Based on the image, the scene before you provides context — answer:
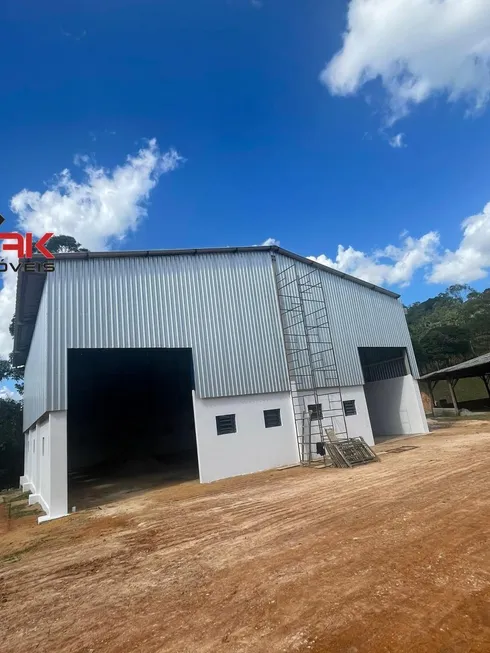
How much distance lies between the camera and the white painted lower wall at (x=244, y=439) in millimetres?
14523

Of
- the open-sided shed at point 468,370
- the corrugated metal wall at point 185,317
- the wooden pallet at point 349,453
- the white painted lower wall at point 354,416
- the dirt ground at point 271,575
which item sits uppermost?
the corrugated metal wall at point 185,317

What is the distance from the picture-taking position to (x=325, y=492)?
33.1 ft

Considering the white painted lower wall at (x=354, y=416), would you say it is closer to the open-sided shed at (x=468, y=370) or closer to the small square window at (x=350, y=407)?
the small square window at (x=350, y=407)

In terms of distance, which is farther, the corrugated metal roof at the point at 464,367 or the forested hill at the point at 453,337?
the forested hill at the point at 453,337

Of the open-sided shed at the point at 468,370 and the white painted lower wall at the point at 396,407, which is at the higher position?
the open-sided shed at the point at 468,370

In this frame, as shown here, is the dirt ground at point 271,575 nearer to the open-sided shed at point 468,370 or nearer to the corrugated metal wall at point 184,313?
the corrugated metal wall at point 184,313

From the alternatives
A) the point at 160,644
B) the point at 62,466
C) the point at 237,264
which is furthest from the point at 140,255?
the point at 160,644

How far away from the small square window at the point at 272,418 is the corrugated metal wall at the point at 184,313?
923 mm

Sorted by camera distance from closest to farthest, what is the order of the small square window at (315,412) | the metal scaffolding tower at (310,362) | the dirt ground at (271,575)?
the dirt ground at (271,575)
the metal scaffolding tower at (310,362)
the small square window at (315,412)

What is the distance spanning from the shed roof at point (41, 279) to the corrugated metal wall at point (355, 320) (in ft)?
0.96

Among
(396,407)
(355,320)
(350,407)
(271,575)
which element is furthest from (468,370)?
(271,575)

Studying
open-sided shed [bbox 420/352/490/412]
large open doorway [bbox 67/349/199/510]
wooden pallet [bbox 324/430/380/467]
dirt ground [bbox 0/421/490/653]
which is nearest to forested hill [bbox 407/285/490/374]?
open-sided shed [bbox 420/352/490/412]

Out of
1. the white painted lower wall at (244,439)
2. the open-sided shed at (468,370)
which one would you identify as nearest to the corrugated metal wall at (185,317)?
the white painted lower wall at (244,439)

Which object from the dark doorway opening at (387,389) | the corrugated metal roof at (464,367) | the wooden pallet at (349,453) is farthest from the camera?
the corrugated metal roof at (464,367)
